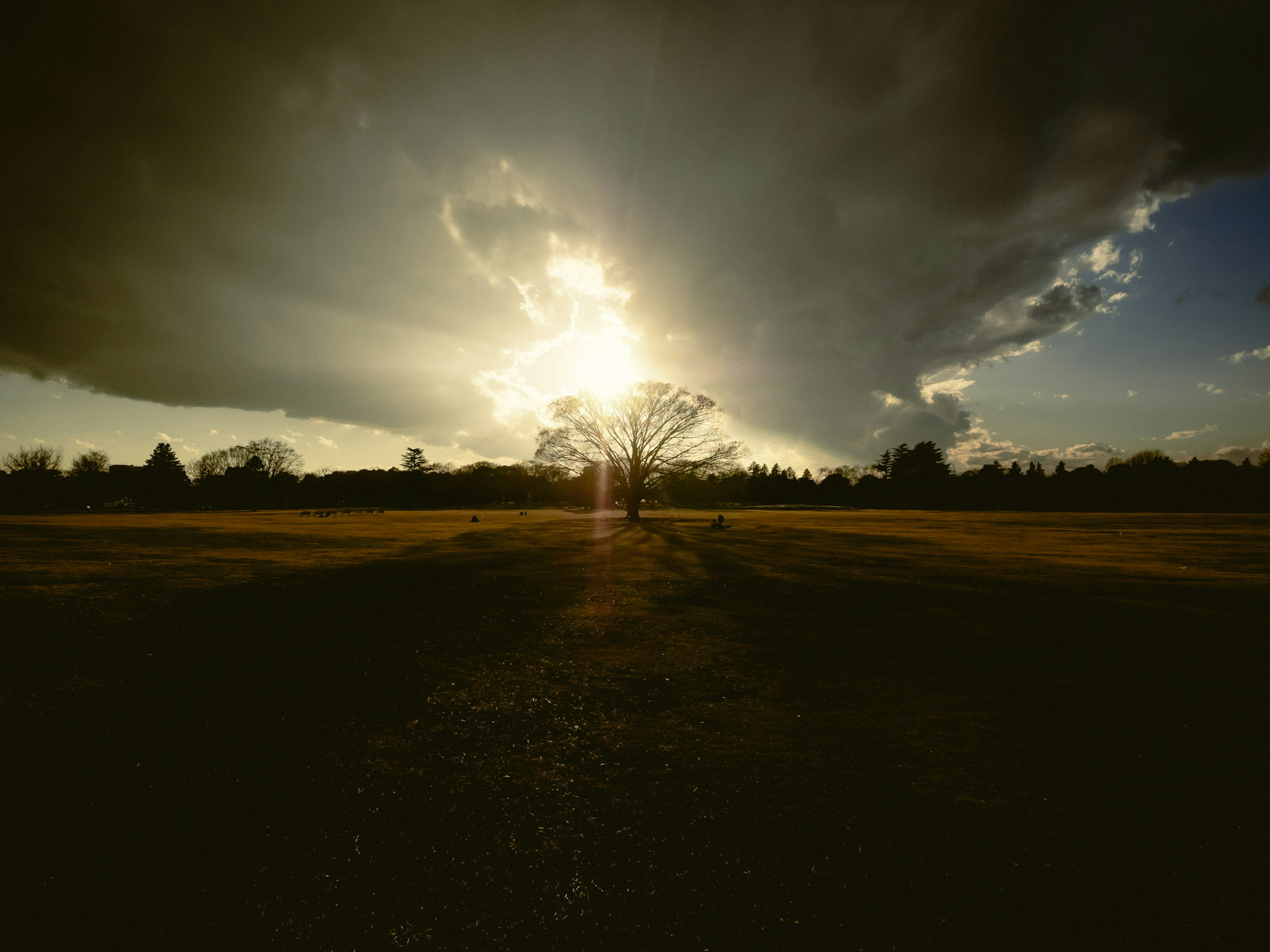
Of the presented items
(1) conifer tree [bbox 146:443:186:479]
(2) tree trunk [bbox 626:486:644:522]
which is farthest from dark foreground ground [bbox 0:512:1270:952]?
(1) conifer tree [bbox 146:443:186:479]

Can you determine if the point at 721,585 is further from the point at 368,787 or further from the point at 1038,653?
the point at 368,787

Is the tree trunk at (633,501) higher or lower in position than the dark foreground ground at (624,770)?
higher

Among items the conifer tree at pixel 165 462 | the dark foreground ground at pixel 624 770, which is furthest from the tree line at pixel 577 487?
the dark foreground ground at pixel 624 770

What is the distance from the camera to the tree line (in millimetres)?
84625

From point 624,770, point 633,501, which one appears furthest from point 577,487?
point 624,770

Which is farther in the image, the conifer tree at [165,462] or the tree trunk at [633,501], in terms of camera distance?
the conifer tree at [165,462]

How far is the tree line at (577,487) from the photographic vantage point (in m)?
84.6

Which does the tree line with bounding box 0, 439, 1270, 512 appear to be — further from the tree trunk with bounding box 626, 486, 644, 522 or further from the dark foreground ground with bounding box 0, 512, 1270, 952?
the dark foreground ground with bounding box 0, 512, 1270, 952

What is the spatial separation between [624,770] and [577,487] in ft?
380

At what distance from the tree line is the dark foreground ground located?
1550 inches

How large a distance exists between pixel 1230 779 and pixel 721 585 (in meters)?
11.1

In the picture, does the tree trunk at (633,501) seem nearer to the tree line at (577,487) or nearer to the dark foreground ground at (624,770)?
the tree line at (577,487)

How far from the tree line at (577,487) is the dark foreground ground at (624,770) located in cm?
3937

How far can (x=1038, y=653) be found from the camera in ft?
33.3
